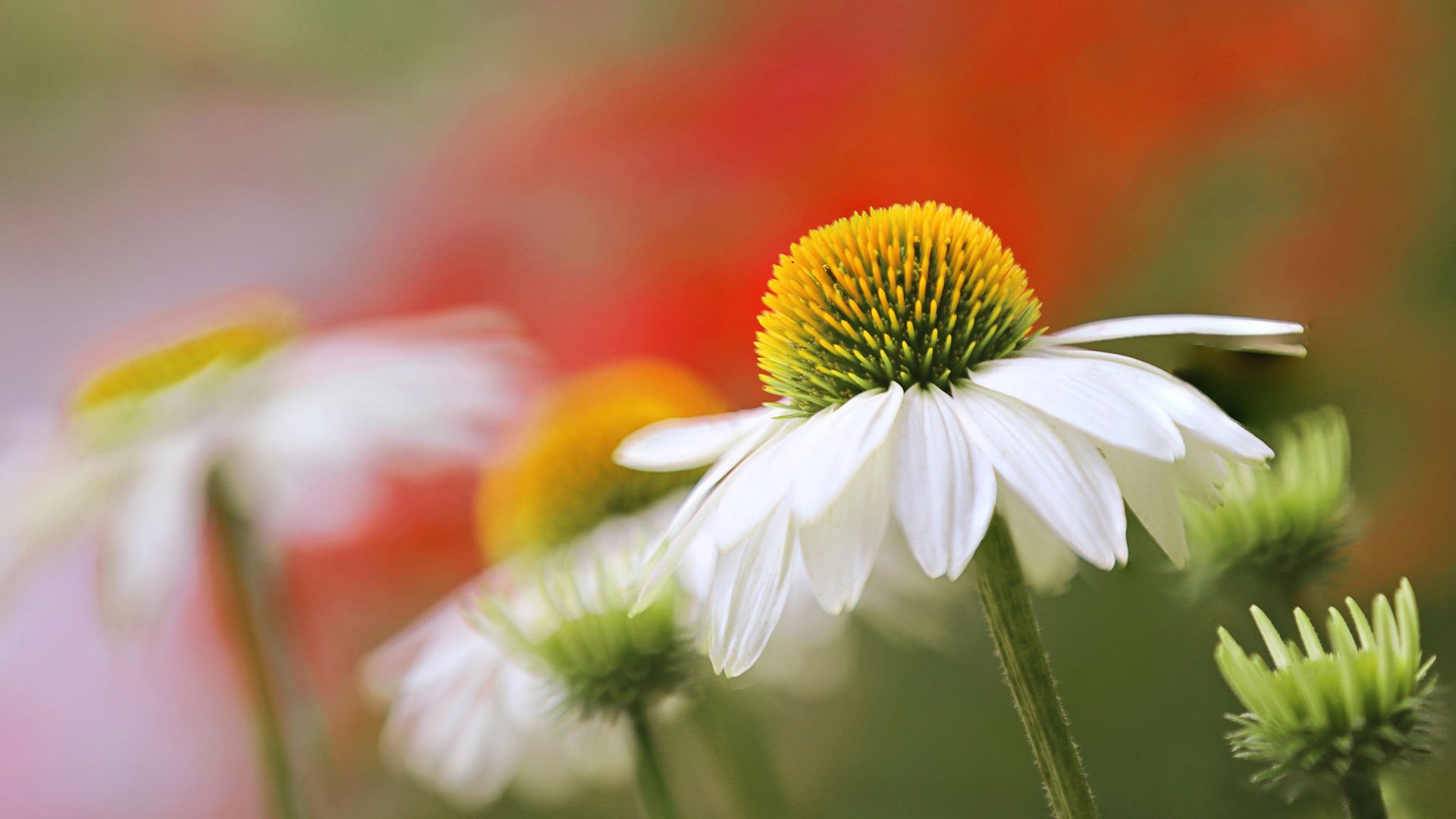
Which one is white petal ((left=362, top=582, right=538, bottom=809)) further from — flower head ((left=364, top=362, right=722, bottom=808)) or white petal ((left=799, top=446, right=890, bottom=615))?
white petal ((left=799, top=446, right=890, bottom=615))

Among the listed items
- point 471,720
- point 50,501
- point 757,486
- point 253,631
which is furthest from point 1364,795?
point 50,501

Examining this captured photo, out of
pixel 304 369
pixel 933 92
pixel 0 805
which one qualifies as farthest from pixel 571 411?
pixel 0 805

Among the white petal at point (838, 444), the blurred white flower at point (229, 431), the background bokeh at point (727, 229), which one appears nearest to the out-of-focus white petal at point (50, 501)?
the blurred white flower at point (229, 431)

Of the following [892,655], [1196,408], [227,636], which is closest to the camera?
[1196,408]

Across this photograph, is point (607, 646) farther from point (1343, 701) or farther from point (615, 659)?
point (1343, 701)

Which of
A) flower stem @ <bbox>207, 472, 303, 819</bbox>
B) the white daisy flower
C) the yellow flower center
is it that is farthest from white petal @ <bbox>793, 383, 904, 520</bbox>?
the yellow flower center

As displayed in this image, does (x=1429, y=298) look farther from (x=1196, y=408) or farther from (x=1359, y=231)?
(x=1196, y=408)
